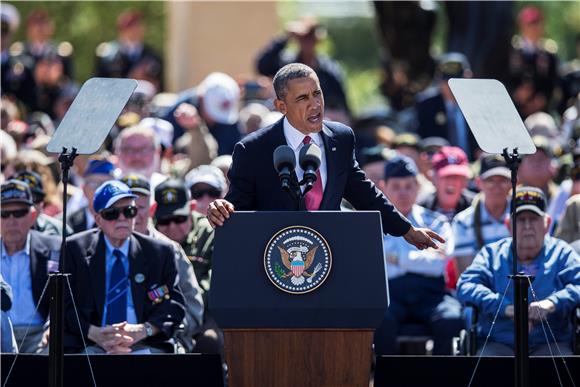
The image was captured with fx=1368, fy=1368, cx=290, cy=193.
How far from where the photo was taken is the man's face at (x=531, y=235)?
849cm

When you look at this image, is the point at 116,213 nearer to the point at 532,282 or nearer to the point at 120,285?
the point at 120,285

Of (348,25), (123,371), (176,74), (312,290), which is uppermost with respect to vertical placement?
(348,25)

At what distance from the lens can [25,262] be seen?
28.8ft

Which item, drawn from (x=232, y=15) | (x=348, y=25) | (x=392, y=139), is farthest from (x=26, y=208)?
(x=348, y=25)

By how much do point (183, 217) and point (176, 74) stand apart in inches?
374

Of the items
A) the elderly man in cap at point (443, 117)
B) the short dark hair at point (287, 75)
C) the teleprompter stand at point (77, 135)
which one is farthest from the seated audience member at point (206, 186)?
the elderly man in cap at point (443, 117)

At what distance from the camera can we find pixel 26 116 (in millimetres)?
15812

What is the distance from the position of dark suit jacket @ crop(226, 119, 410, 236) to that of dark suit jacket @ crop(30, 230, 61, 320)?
216 cm

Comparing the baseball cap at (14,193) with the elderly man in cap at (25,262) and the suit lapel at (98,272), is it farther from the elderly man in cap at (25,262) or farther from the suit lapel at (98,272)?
the suit lapel at (98,272)

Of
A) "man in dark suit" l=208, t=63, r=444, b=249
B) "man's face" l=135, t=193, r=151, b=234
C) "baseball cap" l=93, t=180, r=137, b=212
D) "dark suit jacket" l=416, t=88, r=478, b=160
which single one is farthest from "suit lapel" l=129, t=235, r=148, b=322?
"dark suit jacket" l=416, t=88, r=478, b=160

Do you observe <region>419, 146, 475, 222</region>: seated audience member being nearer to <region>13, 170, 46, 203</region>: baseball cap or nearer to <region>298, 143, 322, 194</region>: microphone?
<region>13, 170, 46, 203</region>: baseball cap

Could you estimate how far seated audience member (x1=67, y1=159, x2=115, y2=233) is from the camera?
985 centimetres

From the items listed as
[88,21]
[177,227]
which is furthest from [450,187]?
[88,21]

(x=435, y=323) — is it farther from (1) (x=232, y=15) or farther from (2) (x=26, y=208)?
(1) (x=232, y=15)
